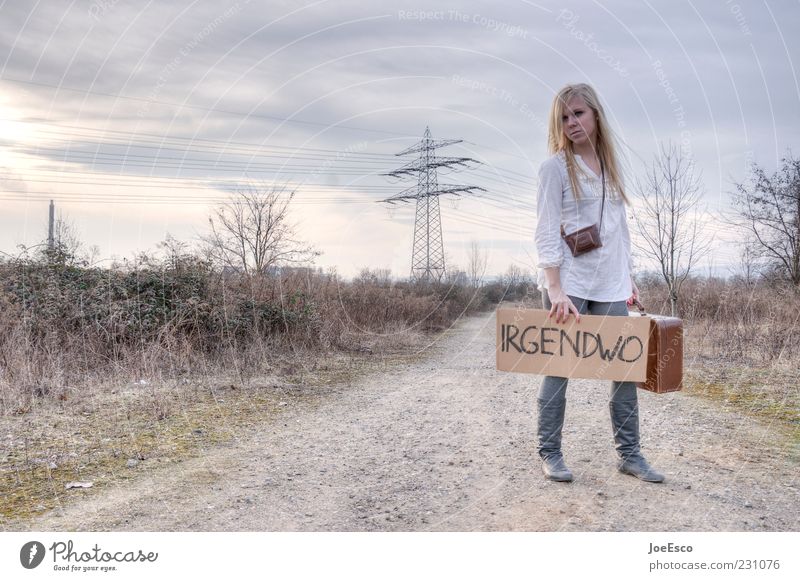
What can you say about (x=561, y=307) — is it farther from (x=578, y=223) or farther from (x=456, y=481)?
(x=456, y=481)

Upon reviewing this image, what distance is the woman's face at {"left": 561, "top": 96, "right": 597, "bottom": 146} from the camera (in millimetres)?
3572

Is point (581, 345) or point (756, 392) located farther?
point (756, 392)

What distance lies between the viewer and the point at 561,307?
3.49 m

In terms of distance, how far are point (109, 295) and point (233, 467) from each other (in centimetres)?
563

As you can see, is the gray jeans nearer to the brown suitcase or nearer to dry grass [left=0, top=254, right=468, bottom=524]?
the brown suitcase

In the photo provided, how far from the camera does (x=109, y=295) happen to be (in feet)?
29.1

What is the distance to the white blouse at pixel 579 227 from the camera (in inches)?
140

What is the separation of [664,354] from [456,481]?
137 cm

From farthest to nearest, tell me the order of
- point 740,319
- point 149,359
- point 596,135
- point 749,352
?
point 740,319 < point 749,352 < point 149,359 < point 596,135

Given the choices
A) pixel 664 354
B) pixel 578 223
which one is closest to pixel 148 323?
pixel 578 223

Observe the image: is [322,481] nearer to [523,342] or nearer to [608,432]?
[523,342]
